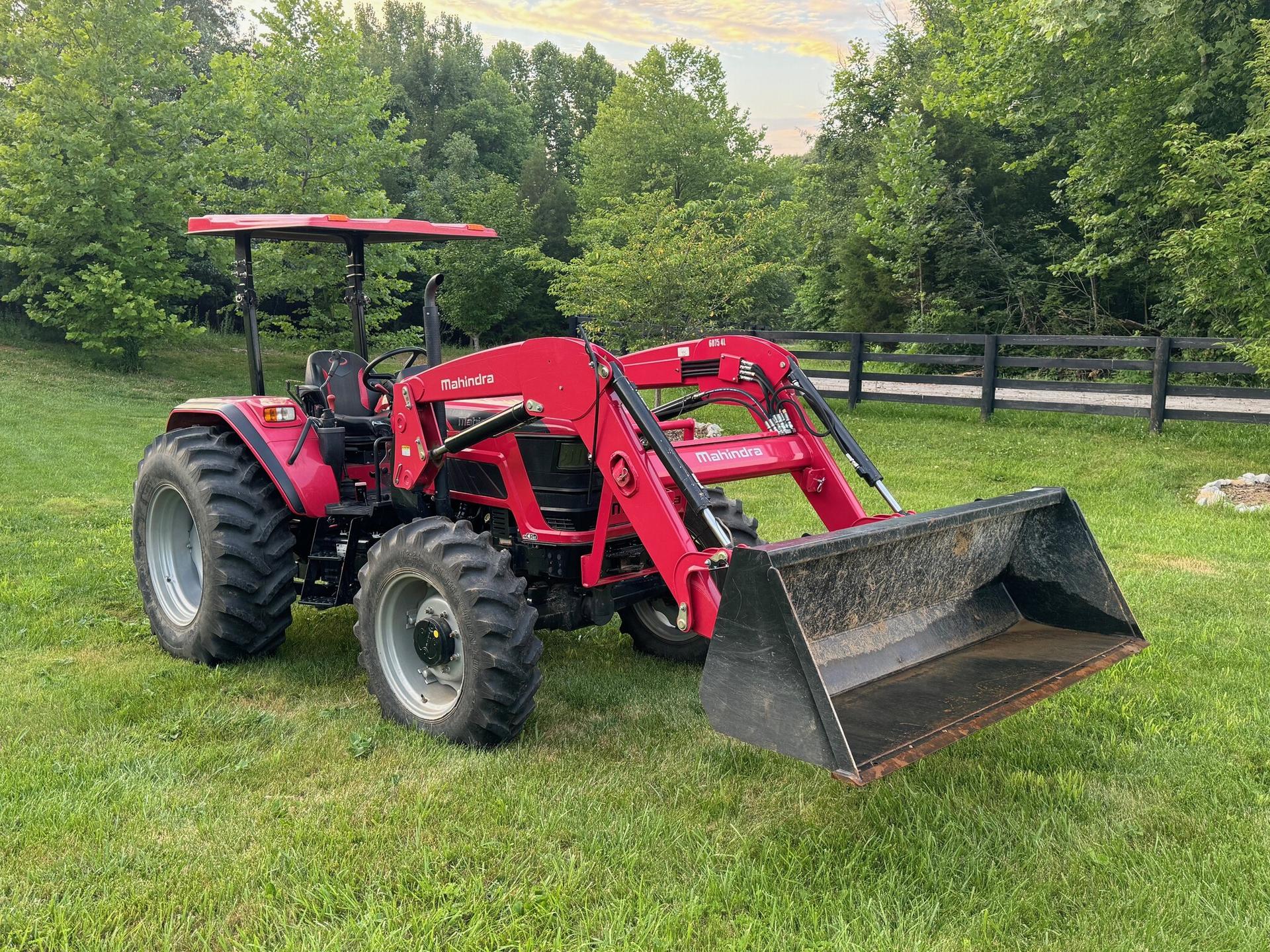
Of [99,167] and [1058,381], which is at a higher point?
[99,167]

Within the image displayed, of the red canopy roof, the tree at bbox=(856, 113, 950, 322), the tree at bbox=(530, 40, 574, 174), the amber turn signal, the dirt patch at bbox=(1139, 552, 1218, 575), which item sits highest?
the tree at bbox=(530, 40, 574, 174)

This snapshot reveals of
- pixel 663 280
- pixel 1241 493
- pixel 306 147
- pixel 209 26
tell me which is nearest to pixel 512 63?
pixel 209 26

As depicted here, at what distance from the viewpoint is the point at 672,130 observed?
29.8 metres

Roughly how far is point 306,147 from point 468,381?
20.0 m

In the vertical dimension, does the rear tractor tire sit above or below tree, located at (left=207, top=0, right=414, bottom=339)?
below

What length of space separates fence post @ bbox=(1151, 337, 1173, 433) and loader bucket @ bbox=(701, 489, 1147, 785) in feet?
29.4

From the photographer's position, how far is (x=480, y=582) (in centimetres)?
377

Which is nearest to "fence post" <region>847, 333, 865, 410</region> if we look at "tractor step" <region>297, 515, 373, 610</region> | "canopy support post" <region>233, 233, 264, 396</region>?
"canopy support post" <region>233, 233, 264, 396</region>

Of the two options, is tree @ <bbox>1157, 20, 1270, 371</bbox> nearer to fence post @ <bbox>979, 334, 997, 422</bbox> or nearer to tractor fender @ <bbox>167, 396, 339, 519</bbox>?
fence post @ <bbox>979, 334, 997, 422</bbox>

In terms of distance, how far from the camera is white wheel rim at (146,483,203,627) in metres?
5.37

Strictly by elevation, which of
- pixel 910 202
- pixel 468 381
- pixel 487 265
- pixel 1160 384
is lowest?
pixel 1160 384

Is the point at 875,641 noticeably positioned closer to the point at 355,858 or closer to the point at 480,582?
the point at 480,582

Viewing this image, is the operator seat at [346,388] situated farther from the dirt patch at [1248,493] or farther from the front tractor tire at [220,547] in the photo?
the dirt patch at [1248,493]

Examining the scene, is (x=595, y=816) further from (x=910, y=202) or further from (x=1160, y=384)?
(x=910, y=202)
